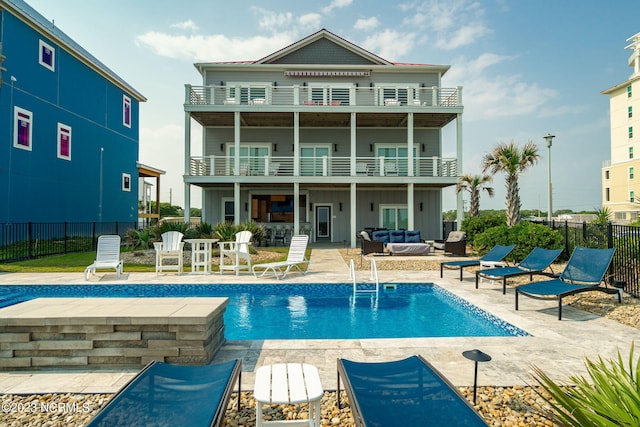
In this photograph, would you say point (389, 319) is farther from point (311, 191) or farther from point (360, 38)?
point (360, 38)

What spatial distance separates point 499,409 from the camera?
8.99 ft

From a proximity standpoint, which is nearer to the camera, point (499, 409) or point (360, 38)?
point (499, 409)

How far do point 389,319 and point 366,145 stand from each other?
14.5 m

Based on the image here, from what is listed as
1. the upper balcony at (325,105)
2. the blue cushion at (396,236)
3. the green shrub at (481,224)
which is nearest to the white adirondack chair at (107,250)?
the upper balcony at (325,105)

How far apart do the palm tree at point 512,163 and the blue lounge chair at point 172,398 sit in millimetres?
13752

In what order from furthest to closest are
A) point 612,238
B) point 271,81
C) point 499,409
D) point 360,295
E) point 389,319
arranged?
1. point 271,81
2. point 360,295
3. point 612,238
4. point 389,319
5. point 499,409

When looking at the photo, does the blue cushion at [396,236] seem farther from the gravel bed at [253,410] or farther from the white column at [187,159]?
the gravel bed at [253,410]

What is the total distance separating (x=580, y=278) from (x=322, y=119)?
14.0 meters

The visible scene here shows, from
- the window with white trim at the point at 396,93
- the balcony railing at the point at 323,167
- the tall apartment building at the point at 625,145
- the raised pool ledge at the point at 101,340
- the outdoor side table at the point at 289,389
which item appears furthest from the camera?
the tall apartment building at the point at 625,145

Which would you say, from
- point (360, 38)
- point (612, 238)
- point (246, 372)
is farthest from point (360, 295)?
point (360, 38)

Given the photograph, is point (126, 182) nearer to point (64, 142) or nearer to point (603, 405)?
point (64, 142)

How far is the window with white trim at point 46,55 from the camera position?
15781mm

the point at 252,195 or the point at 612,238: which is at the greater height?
the point at 252,195

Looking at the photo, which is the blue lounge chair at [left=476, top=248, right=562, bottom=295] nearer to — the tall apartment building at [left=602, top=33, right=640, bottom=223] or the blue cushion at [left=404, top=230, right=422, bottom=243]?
the blue cushion at [left=404, top=230, right=422, bottom=243]
